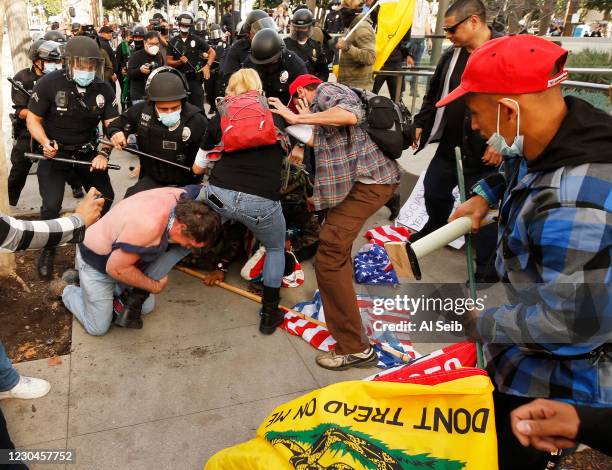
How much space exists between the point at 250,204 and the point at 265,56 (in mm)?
1941

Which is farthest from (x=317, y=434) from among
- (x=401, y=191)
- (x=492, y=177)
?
(x=401, y=191)

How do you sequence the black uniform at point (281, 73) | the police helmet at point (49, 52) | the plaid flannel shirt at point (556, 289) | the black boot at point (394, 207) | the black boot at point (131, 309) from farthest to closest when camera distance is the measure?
the black boot at point (394, 207), the police helmet at point (49, 52), the black uniform at point (281, 73), the black boot at point (131, 309), the plaid flannel shirt at point (556, 289)

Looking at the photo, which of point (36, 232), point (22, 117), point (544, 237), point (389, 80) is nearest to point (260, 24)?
point (389, 80)

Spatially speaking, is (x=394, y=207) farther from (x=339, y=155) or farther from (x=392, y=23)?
(x=339, y=155)

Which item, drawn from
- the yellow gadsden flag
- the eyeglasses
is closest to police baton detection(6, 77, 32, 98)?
the eyeglasses

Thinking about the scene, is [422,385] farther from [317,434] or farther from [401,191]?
[401,191]

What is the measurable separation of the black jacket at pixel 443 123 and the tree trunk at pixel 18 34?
6169 millimetres

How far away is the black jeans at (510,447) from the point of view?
5.06ft

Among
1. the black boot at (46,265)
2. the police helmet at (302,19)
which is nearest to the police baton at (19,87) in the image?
the black boot at (46,265)

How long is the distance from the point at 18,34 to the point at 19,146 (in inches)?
121

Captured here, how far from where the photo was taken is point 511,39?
Answer: 143 cm

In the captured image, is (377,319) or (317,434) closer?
(317,434)

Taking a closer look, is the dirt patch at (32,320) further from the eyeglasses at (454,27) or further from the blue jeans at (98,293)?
the eyeglasses at (454,27)

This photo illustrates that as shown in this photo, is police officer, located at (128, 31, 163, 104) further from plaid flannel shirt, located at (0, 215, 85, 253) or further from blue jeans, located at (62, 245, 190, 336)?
plaid flannel shirt, located at (0, 215, 85, 253)
